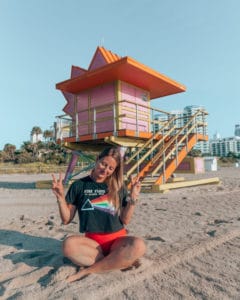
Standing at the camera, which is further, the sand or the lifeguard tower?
the lifeguard tower

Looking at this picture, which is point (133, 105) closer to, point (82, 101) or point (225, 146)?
point (82, 101)

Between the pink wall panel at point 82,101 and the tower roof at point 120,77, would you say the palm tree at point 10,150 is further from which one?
the tower roof at point 120,77

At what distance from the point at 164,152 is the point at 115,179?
21.0ft

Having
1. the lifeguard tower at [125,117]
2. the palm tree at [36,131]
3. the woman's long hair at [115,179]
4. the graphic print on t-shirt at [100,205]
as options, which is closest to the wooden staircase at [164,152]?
the lifeguard tower at [125,117]

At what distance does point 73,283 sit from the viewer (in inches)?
83.4

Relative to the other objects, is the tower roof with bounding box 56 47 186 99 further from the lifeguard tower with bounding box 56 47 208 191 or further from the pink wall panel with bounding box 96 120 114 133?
the pink wall panel with bounding box 96 120 114 133

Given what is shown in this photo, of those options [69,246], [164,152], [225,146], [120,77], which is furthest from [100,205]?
[225,146]

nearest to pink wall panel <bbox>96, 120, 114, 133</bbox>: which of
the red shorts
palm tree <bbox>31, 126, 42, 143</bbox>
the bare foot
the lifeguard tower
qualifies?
the lifeguard tower

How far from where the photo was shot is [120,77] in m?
9.89

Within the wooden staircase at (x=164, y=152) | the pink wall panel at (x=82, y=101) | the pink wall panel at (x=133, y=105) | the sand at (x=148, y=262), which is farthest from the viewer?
the pink wall panel at (x=82, y=101)

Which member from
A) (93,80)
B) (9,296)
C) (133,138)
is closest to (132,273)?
(9,296)

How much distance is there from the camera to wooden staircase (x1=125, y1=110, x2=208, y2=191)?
8703 mm

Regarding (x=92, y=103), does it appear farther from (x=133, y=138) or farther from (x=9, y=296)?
(x=9, y=296)

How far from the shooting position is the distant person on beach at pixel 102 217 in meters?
2.31
